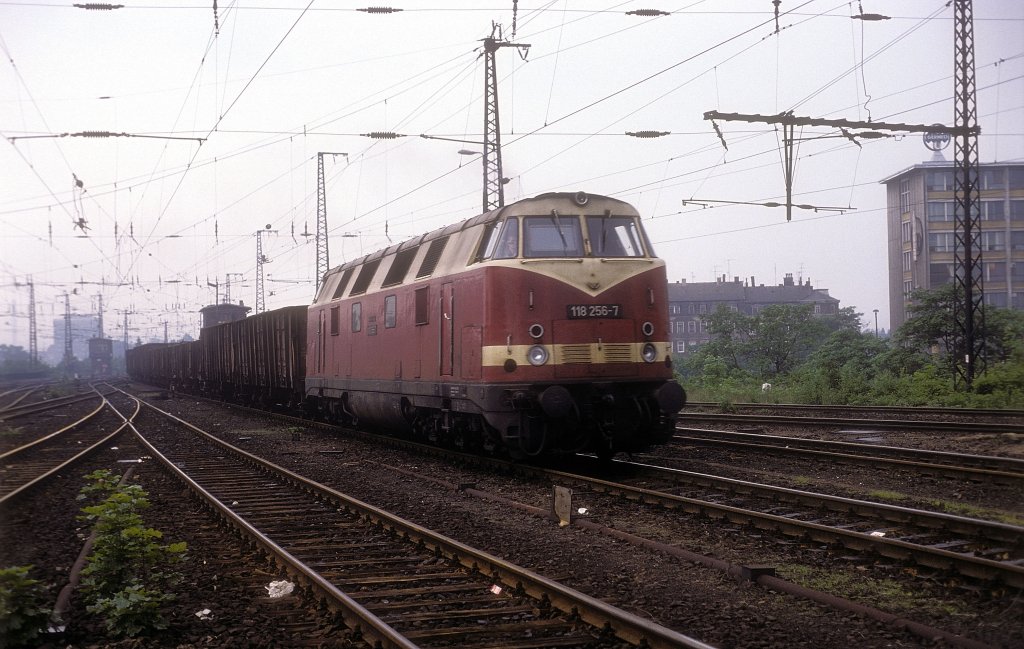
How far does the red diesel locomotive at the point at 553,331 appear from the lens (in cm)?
1258

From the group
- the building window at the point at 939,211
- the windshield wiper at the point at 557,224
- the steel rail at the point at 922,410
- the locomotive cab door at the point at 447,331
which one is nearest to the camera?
the windshield wiper at the point at 557,224

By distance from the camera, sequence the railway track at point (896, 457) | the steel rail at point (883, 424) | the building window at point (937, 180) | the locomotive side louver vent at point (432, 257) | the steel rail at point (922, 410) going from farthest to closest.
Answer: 1. the building window at point (937, 180)
2. the steel rail at point (922, 410)
3. the steel rail at point (883, 424)
4. the locomotive side louver vent at point (432, 257)
5. the railway track at point (896, 457)

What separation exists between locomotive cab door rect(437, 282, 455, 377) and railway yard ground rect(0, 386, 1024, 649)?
1622 mm

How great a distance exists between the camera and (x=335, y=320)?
Answer: 2094cm

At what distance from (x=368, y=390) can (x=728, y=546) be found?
36.1ft

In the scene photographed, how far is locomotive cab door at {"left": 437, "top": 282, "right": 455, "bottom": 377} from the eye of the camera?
45.8 ft

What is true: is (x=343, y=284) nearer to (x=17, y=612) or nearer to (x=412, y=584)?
(x=412, y=584)

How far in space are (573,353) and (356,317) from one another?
7.64m

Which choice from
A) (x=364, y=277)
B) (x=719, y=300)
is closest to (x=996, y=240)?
(x=364, y=277)

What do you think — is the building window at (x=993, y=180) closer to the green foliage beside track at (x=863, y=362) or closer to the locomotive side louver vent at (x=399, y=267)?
the green foliage beside track at (x=863, y=362)

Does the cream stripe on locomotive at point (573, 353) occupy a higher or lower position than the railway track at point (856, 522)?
higher

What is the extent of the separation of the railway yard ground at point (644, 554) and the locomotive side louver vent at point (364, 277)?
4315 millimetres

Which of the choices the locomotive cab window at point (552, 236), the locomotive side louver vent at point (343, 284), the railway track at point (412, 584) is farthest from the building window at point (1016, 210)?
the railway track at point (412, 584)

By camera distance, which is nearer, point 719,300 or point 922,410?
point 922,410
